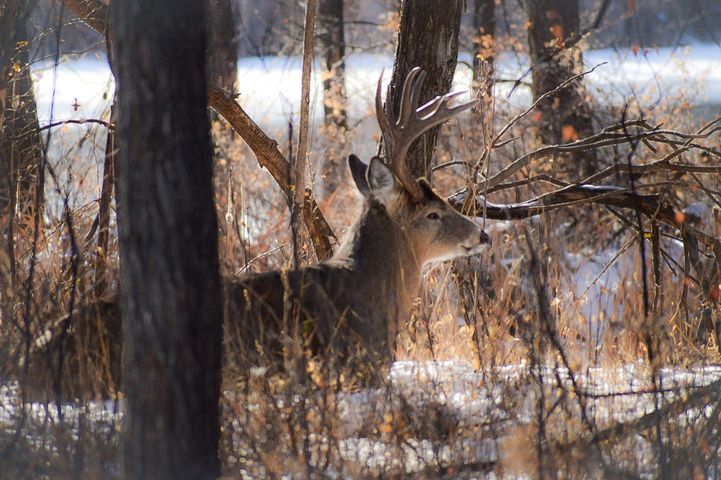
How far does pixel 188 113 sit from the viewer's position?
12.5ft

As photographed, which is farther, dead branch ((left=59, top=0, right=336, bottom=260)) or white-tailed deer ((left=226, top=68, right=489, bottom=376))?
dead branch ((left=59, top=0, right=336, bottom=260))

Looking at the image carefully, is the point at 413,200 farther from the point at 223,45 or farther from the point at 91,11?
the point at 223,45

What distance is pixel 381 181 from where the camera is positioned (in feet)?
21.6

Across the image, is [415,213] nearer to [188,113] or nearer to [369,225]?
[369,225]

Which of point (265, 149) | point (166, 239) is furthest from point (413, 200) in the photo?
point (166, 239)

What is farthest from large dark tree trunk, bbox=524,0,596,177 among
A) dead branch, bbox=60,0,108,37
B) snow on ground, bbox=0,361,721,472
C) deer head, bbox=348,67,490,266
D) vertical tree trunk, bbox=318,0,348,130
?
snow on ground, bbox=0,361,721,472

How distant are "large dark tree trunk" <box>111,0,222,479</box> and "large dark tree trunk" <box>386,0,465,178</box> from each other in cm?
346

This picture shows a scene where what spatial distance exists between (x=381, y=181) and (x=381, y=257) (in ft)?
1.55

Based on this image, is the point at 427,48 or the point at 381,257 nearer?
the point at 381,257

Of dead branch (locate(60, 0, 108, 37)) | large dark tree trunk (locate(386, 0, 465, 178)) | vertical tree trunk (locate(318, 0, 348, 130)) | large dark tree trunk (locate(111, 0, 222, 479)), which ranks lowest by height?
large dark tree trunk (locate(111, 0, 222, 479))

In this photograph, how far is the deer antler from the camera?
634 centimetres

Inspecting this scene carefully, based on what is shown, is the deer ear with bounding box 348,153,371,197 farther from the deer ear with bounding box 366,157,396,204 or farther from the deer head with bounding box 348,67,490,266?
the deer ear with bounding box 366,157,396,204

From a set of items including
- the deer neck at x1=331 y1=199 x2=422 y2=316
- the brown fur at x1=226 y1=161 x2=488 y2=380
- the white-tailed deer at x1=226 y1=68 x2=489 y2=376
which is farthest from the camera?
the deer neck at x1=331 y1=199 x2=422 y2=316

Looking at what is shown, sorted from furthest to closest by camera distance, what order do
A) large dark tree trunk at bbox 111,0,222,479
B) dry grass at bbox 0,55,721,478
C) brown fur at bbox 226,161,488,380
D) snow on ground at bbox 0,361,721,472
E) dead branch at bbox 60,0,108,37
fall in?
dead branch at bbox 60,0,108,37 < brown fur at bbox 226,161,488,380 < snow on ground at bbox 0,361,721,472 < dry grass at bbox 0,55,721,478 < large dark tree trunk at bbox 111,0,222,479
